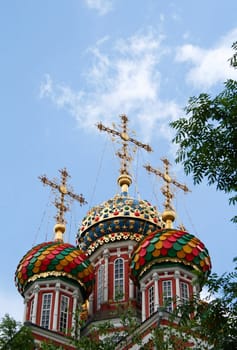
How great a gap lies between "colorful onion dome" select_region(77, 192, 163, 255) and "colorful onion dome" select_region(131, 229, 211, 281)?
3406 mm

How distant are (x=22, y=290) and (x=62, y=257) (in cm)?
184

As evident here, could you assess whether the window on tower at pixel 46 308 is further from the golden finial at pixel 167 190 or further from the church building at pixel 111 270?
the golden finial at pixel 167 190

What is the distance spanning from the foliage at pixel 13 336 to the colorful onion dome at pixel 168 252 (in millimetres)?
12336

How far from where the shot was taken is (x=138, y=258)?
22312mm

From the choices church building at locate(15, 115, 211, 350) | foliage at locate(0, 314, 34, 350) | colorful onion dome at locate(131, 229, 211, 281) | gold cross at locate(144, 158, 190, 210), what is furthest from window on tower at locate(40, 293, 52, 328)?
foliage at locate(0, 314, 34, 350)

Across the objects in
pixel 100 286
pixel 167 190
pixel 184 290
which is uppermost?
pixel 167 190

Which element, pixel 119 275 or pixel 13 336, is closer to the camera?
pixel 13 336

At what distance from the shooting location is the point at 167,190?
28.3 metres

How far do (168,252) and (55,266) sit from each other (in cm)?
363

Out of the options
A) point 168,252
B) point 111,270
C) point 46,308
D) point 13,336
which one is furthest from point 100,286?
point 13,336

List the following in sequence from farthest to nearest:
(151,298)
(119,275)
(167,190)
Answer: (167,190) < (119,275) < (151,298)

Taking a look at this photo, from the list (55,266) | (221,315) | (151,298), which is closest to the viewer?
(221,315)

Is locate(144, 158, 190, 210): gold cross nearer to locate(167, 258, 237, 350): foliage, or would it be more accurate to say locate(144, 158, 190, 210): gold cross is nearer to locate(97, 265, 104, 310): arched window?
locate(97, 265, 104, 310): arched window

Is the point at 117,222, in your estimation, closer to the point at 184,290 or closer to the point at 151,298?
the point at 151,298
